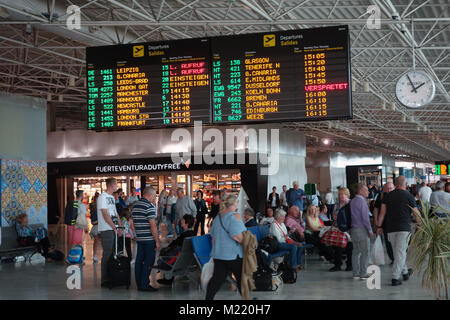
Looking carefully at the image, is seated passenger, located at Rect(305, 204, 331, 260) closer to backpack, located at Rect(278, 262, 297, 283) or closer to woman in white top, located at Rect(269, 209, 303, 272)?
woman in white top, located at Rect(269, 209, 303, 272)

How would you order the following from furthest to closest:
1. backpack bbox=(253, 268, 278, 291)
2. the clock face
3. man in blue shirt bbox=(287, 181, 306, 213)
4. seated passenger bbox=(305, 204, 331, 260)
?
1. man in blue shirt bbox=(287, 181, 306, 213)
2. the clock face
3. seated passenger bbox=(305, 204, 331, 260)
4. backpack bbox=(253, 268, 278, 291)

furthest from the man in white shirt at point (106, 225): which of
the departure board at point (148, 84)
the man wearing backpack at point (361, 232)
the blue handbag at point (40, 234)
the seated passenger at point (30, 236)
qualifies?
the blue handbag at point (40, 234)

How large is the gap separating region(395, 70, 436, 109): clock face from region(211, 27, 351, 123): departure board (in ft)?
10.3

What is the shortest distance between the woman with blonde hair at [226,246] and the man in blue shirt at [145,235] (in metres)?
1.89

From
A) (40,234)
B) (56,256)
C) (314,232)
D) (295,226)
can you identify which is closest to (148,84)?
(295,226)

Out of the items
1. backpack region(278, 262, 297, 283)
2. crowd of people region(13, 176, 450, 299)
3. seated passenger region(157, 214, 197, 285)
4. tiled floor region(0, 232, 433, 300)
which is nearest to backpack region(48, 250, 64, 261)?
crowd of people region(13, 176, 450, 299)

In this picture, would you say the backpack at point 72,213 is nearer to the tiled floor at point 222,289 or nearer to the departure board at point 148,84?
the tiled floor at point 222,289

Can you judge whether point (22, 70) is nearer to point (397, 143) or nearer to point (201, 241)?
point (201, 241)

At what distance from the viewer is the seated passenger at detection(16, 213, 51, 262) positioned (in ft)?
43.6

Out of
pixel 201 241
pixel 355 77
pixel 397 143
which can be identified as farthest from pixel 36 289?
pixel 397 143

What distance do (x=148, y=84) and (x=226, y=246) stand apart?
473cm

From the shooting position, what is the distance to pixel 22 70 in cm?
2281

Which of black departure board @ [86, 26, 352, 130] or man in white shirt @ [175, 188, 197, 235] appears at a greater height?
black departure board @ [86, 26, 352, 130]

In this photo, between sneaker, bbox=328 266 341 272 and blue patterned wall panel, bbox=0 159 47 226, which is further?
blue patterned wall panel, bbox=0 159 47 226
